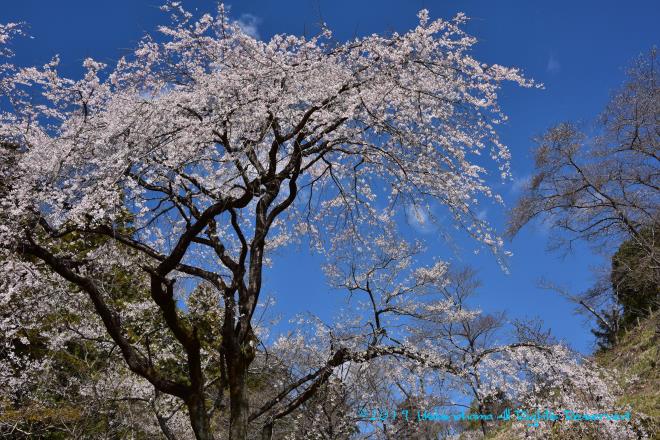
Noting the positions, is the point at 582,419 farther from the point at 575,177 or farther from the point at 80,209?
the point at 575,177

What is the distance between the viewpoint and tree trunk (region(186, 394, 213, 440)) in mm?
5523

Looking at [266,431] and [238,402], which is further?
[266,431]

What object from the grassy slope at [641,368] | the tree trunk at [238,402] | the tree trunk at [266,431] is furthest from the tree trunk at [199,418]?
the grassy slope at [641,368]

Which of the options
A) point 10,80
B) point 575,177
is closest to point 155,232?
point 10,80

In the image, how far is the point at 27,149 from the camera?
6551mm

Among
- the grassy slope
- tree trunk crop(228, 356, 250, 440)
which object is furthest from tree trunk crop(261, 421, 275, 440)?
the grassy slope

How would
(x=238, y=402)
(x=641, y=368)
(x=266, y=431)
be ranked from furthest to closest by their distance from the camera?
(x=641, y=368)
(x=266, y=431)
(x=238, y=402)

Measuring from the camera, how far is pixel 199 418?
555 cm

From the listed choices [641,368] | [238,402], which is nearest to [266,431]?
[238,402]

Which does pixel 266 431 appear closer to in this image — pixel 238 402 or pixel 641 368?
pixel 238 402

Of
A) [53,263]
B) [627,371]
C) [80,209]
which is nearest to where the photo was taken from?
[80,209]

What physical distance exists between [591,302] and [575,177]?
5290 mm

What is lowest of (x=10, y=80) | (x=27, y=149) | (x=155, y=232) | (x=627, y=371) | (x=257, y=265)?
(x=627, y=371)

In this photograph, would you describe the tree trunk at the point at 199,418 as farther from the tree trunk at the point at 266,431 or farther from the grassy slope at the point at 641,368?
the grassy slope at the point at 641,368
